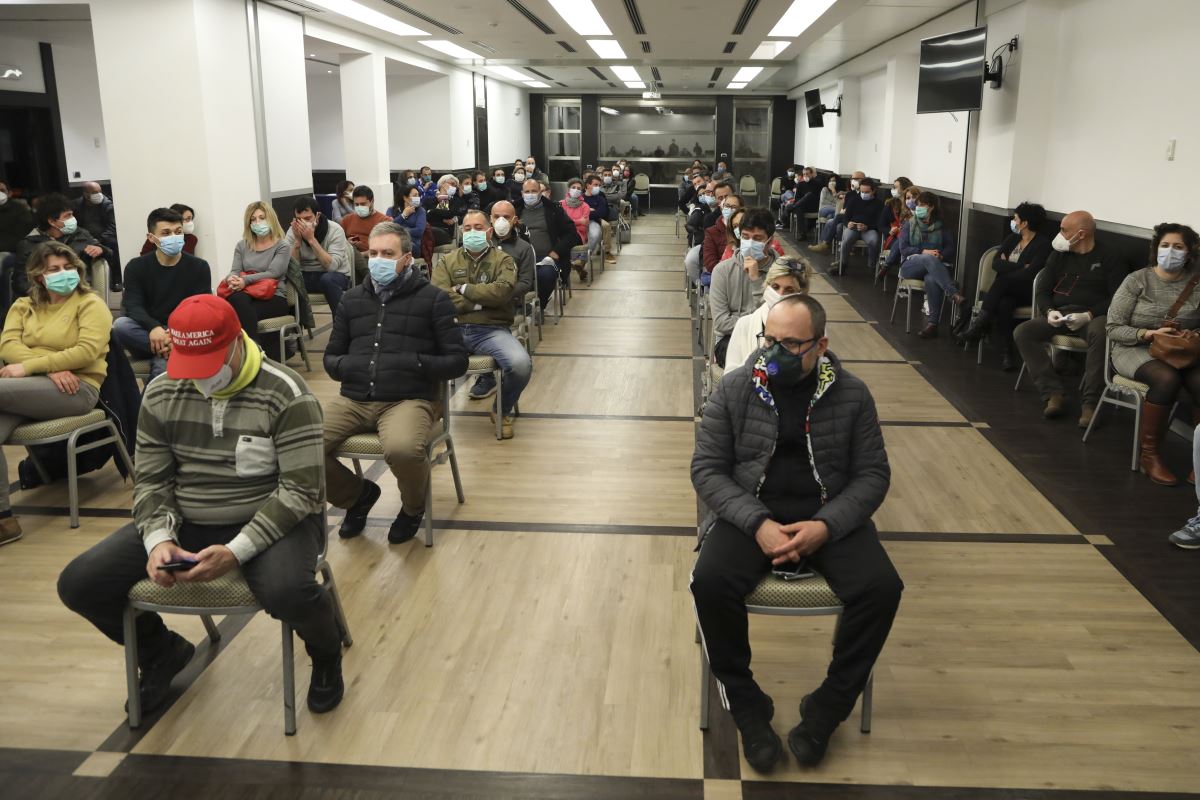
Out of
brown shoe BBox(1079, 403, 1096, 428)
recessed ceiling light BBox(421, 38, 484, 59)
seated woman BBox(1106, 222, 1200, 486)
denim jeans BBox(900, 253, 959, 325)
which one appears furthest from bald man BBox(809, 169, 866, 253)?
seated woman BBox(1106, 222, 1200, 486)

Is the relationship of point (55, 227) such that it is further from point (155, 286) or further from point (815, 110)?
point (815, 110)

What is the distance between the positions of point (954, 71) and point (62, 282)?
830cm

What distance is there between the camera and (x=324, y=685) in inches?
118

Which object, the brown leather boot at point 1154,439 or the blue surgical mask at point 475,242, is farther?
the blue surgical mask at point 475,242

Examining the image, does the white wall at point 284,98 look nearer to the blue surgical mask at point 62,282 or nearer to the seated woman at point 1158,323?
the blue surgical mask at point 62,282

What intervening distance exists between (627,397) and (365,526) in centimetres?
273

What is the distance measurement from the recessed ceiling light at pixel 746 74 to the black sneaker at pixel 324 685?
17.6 m

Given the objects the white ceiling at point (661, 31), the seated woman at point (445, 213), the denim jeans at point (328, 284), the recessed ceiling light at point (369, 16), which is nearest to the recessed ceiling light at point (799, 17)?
the white ceiling at point (661, 31)

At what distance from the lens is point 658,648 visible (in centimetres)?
336

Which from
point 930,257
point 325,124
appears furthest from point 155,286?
point 325,124

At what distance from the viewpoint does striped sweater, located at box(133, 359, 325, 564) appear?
2.80m

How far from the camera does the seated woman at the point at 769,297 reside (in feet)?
13.3

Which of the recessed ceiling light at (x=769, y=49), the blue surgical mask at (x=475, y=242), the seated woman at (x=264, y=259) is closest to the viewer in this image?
the blue surgical mask at (x=475, y=242)

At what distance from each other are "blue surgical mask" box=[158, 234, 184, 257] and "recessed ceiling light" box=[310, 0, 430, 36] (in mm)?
5620
